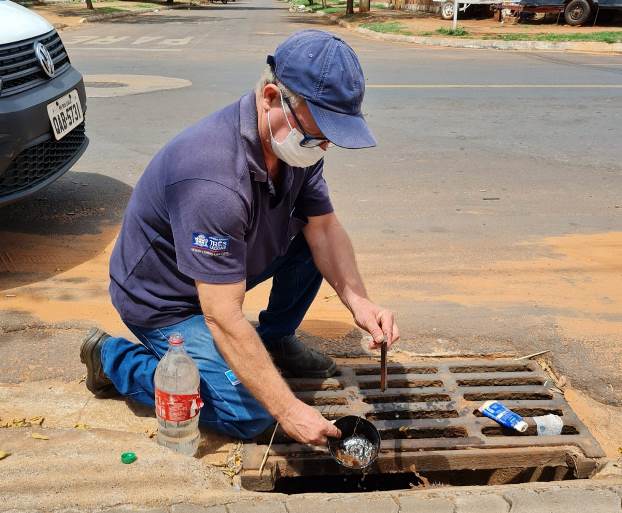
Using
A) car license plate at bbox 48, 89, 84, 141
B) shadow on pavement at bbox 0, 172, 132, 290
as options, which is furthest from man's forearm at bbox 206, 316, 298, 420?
car license plate at bbox 48, 89, 84, 141

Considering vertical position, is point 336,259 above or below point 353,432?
above

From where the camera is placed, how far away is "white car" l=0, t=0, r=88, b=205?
3.68m

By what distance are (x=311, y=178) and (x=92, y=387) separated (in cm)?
122

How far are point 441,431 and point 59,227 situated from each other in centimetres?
297

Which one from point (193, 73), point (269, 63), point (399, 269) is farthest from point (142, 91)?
point (269, 63)

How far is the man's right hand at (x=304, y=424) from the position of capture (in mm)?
2170

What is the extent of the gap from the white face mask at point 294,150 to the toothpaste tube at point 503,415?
1241mm

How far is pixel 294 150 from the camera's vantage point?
7.16 feet

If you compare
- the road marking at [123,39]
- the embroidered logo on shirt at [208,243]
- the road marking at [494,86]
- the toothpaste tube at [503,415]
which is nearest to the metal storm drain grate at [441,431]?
the toothpaste tube at [503,415]

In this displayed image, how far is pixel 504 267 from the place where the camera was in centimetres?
406

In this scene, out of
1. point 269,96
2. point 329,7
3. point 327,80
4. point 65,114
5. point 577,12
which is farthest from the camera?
point 329,7

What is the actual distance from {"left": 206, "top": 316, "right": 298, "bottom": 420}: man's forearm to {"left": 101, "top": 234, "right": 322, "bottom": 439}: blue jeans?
28 centimetres

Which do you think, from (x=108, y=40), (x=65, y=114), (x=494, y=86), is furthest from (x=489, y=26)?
(x=65, y=114)

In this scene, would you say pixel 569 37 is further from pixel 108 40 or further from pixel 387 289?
pixel 387 289
